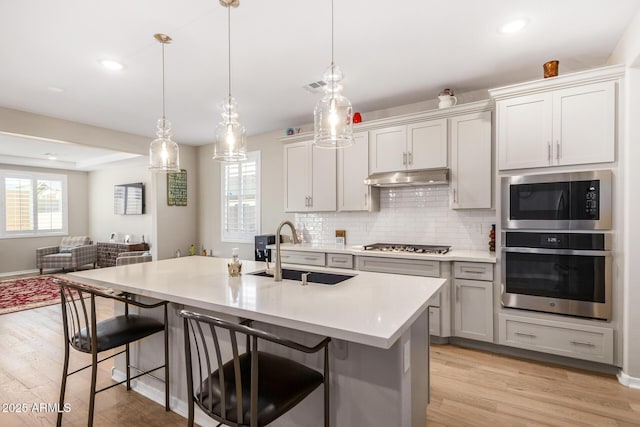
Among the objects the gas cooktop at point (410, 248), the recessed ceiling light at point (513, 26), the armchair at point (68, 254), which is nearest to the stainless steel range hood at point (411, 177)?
the gas cooktop at point (410, 248)

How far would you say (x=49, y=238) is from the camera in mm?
8070

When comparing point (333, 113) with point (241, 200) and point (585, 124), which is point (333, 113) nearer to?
point (585, 124)

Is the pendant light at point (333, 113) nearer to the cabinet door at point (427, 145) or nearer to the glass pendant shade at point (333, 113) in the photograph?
the glass pendant shade at point (333, 113)

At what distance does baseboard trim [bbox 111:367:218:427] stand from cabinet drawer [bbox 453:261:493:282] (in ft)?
7.90

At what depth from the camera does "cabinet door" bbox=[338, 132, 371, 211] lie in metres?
3.97

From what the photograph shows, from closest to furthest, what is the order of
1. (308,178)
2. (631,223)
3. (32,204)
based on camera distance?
(631,223), (308,178), (32,204)

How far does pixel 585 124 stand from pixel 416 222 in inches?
72.2

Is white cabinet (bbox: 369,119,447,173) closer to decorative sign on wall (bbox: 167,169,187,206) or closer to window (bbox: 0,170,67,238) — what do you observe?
decorative sign on wall (bbox: 167,169,187,206)

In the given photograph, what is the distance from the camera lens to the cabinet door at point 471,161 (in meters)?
3.25

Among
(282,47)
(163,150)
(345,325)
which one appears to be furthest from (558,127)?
(163,150)

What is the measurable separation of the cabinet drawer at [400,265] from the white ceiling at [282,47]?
184 cm

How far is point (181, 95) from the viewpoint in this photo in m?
3.72

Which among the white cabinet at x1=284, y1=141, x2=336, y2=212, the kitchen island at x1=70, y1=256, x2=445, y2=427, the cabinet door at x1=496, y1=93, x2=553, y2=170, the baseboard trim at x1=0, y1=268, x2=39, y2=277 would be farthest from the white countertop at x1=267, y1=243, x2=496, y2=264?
the baseboard trim at x1=0, y1=268, x2=39, y2=277

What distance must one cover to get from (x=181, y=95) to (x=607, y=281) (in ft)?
14.4
